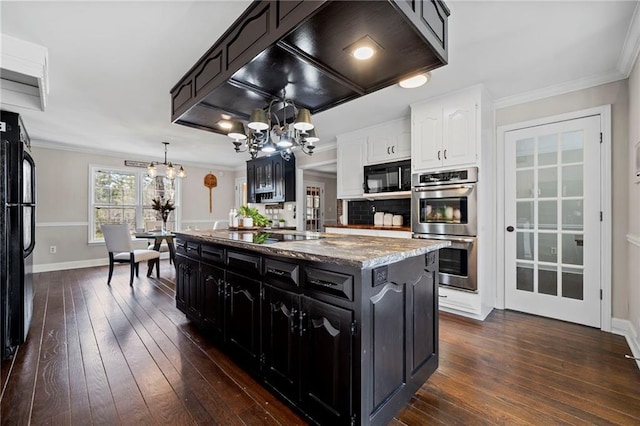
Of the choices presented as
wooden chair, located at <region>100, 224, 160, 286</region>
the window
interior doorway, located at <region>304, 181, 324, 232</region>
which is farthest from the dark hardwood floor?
interior doorway, located at <region>304, 181, 324, 232</region>

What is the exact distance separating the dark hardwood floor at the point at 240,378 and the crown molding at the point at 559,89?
2.35m

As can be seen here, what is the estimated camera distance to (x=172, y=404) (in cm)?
166

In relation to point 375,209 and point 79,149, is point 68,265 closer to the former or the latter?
point 79,149

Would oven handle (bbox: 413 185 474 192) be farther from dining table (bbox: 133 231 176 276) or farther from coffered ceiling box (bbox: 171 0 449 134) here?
dining table (bbox: 133 231 176 276)

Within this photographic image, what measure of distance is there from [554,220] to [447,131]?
1452 mm

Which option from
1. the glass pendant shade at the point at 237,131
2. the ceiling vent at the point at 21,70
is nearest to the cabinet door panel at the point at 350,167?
the glass pendant shade at the point at 237,131

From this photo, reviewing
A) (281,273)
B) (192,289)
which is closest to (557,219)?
(281,273)

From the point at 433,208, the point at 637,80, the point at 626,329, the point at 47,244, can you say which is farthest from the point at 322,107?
the point at 47,244

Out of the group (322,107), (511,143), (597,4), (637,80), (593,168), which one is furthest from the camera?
(511,143)

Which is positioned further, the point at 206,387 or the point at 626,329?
the point at 626,329

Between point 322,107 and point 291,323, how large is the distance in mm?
1800

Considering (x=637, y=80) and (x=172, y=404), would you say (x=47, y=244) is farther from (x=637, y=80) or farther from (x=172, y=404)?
(x=637, y=80)

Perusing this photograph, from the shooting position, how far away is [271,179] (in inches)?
243

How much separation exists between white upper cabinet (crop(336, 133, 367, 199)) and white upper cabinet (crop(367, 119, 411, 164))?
6.0 inches
